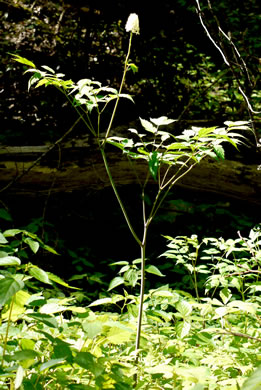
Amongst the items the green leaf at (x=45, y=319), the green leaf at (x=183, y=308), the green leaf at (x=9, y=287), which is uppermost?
the green leaf at (x=9, y=287)

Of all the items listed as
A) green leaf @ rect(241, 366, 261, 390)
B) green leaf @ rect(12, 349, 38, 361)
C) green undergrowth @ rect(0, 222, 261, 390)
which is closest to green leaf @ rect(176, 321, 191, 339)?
green undergrowth @ rect(0, 222, 261, 390)

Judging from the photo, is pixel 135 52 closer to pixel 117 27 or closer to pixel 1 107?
pixel 117 27

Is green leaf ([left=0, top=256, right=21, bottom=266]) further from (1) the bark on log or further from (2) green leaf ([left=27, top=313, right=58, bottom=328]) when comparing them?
(1) the bark on log

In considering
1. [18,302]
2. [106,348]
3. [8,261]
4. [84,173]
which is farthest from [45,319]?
[84,173]

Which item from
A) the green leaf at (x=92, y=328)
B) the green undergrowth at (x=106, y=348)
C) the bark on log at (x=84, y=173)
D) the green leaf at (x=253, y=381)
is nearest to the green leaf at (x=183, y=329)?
the green undergrowth at (x=106, y=348)

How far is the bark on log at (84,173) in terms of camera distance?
12.1ft

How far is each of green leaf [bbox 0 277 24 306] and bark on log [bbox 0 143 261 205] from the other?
2.73 meters

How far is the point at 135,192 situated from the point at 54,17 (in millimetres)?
2694

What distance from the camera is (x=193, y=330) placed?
6.42 feet

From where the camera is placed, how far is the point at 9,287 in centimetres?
95

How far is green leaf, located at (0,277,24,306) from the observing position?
0.93 m

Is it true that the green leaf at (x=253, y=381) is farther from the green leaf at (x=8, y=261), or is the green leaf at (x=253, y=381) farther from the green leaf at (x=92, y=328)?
the green leaf at (x=8, y=261)

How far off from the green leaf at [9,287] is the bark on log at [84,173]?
2726mm

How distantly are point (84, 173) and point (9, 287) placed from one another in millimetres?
2950
